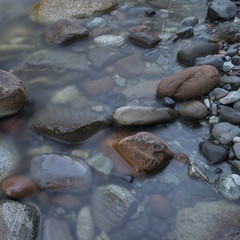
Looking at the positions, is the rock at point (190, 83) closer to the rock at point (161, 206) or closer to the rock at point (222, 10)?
the rock at point (161, 206)

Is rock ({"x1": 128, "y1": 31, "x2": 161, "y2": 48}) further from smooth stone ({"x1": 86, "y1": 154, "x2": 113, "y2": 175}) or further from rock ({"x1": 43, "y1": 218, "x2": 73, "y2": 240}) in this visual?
rock ({"x1": 43, "y1": 218, "x2": 73, "y2": 240})

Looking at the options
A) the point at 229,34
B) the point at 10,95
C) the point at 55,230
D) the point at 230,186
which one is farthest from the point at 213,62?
the point at 55,230

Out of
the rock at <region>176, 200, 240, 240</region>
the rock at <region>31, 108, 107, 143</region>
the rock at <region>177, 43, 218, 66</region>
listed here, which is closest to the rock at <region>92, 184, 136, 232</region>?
the rock at <region>176, 200, 240, 240</region>

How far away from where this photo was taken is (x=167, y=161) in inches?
101

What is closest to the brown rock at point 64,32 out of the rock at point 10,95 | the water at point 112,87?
the water at point 112,87

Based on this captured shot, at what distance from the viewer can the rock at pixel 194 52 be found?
3621mm

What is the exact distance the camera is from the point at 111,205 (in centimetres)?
225

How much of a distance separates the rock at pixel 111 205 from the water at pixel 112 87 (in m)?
0.06

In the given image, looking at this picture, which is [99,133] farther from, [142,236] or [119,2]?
[119,2]

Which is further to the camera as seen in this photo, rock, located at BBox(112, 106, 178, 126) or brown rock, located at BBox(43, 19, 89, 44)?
brown rock, located at BBox(43, 19, 89, 44)

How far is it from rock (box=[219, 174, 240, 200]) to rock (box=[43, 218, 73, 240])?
1232 millimetres

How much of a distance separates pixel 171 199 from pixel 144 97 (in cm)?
129

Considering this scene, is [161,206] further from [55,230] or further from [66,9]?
[66,9]

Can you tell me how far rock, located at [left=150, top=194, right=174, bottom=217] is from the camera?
7.36 ft
